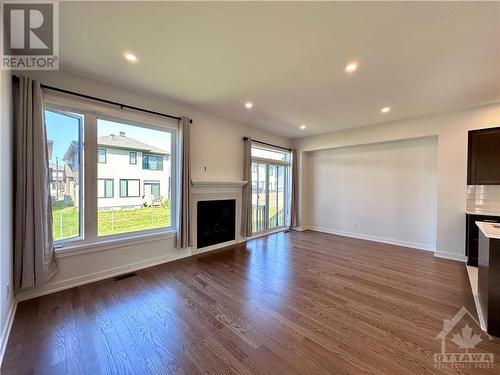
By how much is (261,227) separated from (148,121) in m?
3.79

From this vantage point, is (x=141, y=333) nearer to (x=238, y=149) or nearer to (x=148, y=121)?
(x=148, y=121)

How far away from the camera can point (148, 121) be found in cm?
355

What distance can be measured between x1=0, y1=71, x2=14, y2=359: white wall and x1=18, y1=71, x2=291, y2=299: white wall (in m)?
0.59

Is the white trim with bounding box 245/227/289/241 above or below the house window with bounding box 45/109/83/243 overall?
below

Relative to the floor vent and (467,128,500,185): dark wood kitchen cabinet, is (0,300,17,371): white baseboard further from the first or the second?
(467,128,500,185): dark wood kitchen cabinet

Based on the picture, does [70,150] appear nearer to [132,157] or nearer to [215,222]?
[132,157]

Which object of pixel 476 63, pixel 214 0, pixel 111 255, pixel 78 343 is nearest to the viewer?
pixel 214 0

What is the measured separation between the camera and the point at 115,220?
3.30 metres

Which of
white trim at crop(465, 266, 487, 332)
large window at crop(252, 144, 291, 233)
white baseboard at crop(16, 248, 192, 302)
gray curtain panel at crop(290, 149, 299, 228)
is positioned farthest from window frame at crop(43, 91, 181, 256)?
white trim at crop(465, 266, 487, 332)

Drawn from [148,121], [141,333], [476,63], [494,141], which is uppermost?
[476,63]

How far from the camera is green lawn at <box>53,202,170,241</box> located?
2.82 m

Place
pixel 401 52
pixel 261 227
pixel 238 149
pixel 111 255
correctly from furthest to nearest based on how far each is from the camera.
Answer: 1. pixel 261 227
2. pixel 238 149
3. pixel 111 255
4. pixel 401 52

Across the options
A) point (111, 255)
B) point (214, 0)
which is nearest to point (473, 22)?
point (214, 0)

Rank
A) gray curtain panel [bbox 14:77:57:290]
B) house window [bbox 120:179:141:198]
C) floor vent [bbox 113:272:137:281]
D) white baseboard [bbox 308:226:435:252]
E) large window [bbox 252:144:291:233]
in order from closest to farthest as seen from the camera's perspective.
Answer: gray curtain panel [bbox 14:77:57:290], floor vent [bbox 113:272:137:281], house window [bbox 120:179:141:198], white baseboard [bbox 308:226:435:252], large window [bbox 252:144:291:233]
